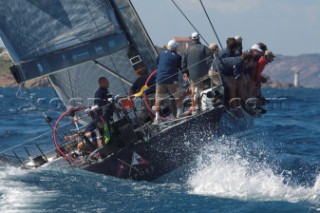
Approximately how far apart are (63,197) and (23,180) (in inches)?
55.5

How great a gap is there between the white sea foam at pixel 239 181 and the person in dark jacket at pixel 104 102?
5.16 ft

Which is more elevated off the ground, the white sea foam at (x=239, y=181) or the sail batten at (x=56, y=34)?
the sail batten at (x=56, y=34)

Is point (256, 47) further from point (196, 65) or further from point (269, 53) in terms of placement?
point (196, 65)

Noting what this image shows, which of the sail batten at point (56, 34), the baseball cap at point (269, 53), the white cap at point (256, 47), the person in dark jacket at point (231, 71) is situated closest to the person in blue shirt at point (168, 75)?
the person in dark jacket at point (231, 71)

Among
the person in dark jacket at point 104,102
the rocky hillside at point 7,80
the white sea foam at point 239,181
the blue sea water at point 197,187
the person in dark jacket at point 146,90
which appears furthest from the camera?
the rocky hillside at point 7,80

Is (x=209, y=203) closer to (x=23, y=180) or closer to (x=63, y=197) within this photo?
(x=63, y=197)

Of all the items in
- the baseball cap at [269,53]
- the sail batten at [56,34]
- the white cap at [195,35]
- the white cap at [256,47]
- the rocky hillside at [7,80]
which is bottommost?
the rocky hillside at [7,80]

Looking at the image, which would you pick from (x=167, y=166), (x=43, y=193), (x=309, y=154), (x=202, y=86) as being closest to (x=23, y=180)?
(x=43, y=193)

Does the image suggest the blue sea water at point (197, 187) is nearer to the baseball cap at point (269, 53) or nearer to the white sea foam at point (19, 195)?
the white sea foam at point (19, 195)

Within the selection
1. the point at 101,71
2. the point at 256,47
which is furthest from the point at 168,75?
the point at 101,71

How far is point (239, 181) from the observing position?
1073 centimetres

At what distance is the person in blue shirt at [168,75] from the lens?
11633 mm

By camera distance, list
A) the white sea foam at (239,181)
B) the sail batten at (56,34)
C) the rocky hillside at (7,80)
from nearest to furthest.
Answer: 1. the white sea foam at (239,181)
2. the sail batten at (56,34)
3. the rocky hillside at (7,80)

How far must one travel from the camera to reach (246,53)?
1199cm
